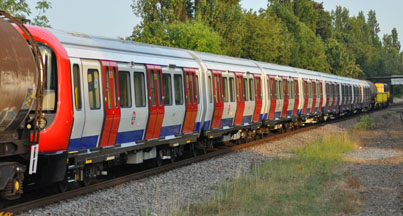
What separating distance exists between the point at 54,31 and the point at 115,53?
6.40ft

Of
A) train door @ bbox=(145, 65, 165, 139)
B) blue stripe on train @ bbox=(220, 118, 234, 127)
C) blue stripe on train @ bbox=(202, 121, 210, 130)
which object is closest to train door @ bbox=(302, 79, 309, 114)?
blue stripe on train @ bbox=(220, 118, 234, 127)

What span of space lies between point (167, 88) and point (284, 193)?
5236mm

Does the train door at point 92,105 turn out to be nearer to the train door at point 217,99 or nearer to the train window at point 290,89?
the train door at point 217,99

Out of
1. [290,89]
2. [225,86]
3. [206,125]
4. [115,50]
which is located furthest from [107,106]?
[290,89]

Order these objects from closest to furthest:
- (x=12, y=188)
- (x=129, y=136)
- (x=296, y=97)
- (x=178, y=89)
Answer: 1. (x=12, y=188)
2. (x=129, y=136)
3. (x=178, y=89)
4. (x=296, y=97)

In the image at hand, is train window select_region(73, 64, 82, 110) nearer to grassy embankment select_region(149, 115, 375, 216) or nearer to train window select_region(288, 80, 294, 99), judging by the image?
grassy embankment select_region(149, 115, 375, 216)

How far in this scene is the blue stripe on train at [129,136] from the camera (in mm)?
12910

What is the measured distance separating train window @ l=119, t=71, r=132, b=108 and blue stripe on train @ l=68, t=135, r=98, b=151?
1306 millimetres

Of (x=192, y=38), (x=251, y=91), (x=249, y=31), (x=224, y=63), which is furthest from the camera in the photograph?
(x=249, y=31)

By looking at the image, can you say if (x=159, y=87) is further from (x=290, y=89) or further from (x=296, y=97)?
(x=296, y=97)

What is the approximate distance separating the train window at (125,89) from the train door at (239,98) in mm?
8222

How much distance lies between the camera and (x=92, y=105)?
11.6 meters

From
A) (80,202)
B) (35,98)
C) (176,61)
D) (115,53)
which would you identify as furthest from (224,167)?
(35,98)

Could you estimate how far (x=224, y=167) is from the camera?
16.0 meters
